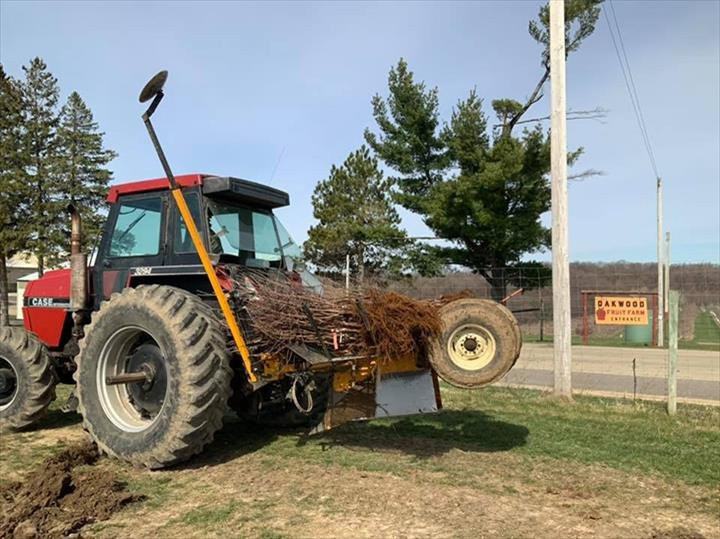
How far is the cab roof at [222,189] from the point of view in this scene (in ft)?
18.7

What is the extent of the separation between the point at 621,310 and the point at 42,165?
70.5ft

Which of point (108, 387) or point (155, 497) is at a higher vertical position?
point (108, 387)

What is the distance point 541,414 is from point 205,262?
4810 mm

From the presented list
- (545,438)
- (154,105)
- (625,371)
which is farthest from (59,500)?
(625,371)

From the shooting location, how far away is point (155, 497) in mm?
4582

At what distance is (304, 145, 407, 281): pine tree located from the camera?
76.7ft

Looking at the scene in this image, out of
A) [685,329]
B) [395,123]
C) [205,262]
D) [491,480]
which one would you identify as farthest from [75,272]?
[685,329]

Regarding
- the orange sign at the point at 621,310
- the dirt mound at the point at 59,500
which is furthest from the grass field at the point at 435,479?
the orange sign at the point at 621,310

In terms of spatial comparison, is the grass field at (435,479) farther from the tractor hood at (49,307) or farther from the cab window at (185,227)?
the cab window at (185,227)

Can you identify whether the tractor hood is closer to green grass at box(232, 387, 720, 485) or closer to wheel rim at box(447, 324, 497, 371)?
green grass at box(232, 387, 720, 485)

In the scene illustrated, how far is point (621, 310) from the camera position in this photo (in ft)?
52.5

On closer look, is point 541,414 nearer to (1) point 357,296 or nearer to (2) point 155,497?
(1) point 357,296

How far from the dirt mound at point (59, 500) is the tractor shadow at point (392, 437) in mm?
804

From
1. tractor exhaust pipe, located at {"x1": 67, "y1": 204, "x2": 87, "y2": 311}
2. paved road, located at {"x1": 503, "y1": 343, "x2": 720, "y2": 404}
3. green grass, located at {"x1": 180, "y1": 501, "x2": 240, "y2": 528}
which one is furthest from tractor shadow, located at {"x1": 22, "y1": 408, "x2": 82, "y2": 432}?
paved road, located at {"x1": 503, "y1": 343, "x2": 720, "y2": 404}
